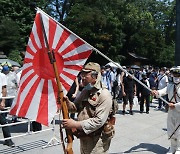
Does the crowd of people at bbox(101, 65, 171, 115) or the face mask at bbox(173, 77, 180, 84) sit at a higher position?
the face mask at bbox(173, 77, 180, 84)

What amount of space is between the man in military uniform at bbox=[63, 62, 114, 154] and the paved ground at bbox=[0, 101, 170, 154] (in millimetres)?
2695

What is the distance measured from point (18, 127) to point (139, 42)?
33.5 metres

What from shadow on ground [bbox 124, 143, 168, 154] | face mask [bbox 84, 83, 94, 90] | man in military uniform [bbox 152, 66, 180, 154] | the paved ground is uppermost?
face mask [bbox 84, 83, 94, 90]

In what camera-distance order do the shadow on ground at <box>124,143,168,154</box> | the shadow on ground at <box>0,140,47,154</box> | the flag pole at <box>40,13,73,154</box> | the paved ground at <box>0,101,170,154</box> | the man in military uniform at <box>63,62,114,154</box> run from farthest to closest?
the shadow on ground at <box>124,143,168,154</box>
the paved ground at <box>0,101,170,154</box>
the shadow on ground at <box>0,140,47,154</box>
the flag pole at <box>40,13,73,154</box>
the man in military uniform at <box>63,62,114,154</box>

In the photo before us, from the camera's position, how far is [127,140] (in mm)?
6953

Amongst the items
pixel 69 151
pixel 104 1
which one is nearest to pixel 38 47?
pixel 69 151

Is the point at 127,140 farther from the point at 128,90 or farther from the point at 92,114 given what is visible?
the point at 92,114

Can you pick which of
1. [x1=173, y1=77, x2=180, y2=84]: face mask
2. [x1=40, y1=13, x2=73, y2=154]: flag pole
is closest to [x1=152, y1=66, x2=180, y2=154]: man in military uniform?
[x1=173, y1=77, x2=180, y2=84]: face mask

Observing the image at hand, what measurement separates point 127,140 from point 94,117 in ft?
13.5

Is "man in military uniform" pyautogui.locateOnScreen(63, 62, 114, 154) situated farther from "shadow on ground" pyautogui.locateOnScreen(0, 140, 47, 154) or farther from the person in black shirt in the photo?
the person in black shirt

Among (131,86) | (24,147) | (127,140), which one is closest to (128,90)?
(131,86)

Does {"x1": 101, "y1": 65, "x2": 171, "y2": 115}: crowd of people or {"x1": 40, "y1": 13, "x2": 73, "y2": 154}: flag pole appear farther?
{"x1": 101, "y1": 65, "x2": 171, "y2": 115}: crowd of people

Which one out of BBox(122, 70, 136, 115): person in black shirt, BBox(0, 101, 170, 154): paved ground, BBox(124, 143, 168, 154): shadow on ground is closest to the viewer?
BBox(0, 101, 170, 154): paved ground

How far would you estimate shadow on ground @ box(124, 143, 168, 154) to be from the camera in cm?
621
